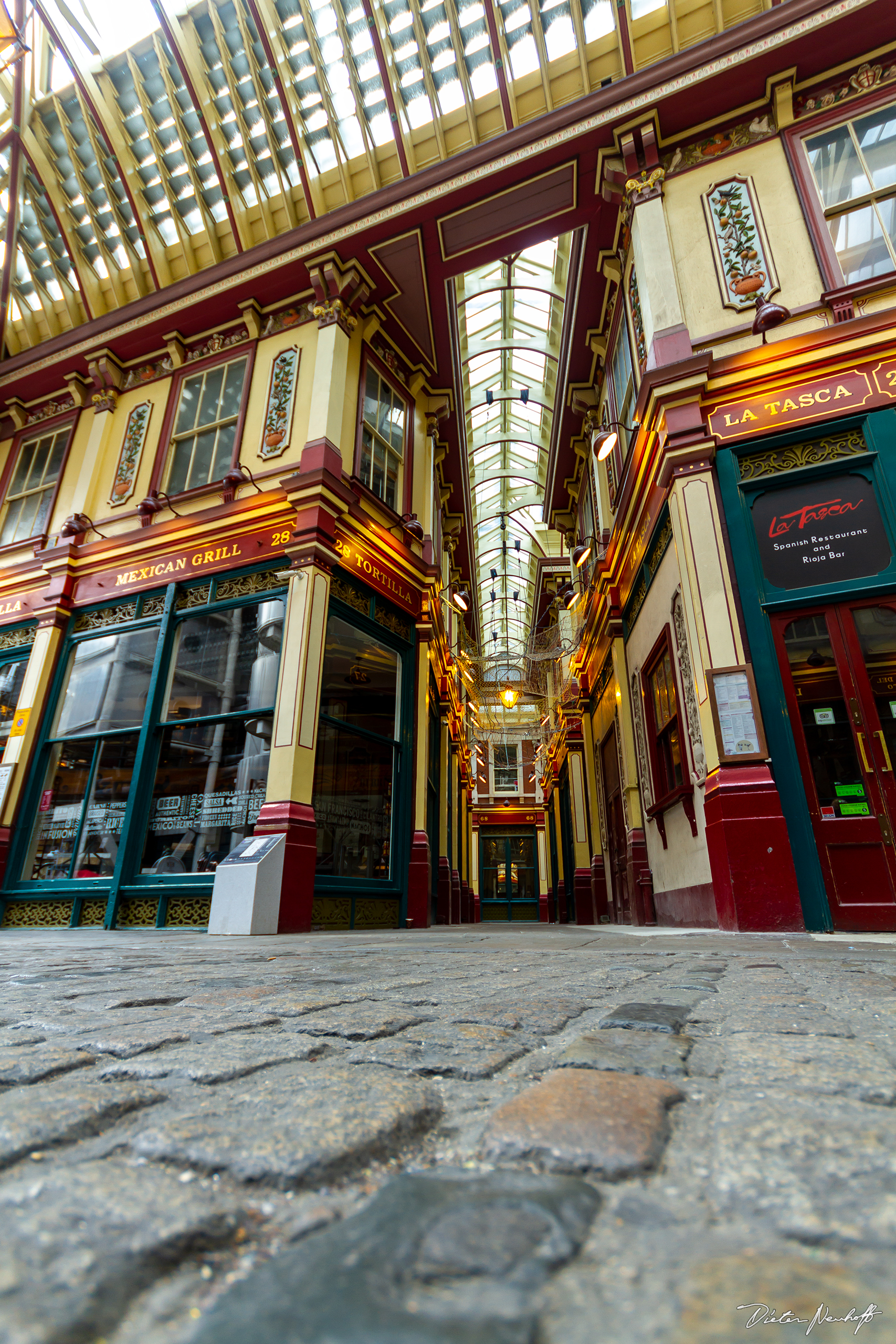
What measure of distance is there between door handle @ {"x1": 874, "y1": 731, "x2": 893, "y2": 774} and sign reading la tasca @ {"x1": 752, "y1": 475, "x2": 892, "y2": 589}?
1.21 m

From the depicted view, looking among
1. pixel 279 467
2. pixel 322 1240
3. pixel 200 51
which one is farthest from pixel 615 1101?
pixel 200 51

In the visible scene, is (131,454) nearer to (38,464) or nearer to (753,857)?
(38,464)

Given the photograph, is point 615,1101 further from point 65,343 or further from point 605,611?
point 65,343

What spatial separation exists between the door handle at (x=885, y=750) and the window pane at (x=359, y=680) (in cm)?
495

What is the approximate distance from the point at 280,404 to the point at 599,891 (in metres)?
9.02

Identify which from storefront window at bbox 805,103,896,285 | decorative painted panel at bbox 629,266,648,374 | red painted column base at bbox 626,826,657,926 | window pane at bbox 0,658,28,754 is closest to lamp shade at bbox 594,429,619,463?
decorative painted panel at bbox 629,266,648,374

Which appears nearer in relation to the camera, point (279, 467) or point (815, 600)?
point (815, 600)

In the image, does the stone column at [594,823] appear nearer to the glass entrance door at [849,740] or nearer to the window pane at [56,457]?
the glass entrance door at [849,740]

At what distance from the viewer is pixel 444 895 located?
1148cm

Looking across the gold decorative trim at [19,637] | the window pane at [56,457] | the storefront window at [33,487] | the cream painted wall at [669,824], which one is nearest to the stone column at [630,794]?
the cream painted wall at [669,824]

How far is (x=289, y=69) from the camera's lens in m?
7.79

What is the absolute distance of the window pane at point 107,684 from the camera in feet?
26.5

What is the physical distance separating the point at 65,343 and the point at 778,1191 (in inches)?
486

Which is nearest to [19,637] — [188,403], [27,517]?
[27,517]
